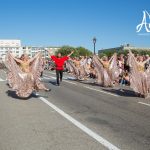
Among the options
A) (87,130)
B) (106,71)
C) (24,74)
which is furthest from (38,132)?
(106,71)

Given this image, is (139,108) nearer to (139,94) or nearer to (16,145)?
(139,94)

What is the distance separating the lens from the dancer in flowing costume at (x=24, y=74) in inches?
623

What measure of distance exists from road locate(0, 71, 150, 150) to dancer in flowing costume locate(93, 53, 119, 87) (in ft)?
28.8

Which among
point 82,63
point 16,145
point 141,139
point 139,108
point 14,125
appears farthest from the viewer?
point 82,63

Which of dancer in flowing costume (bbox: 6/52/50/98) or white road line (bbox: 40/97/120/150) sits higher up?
dancer in flowing costume (bbox: 6/52/50/98)

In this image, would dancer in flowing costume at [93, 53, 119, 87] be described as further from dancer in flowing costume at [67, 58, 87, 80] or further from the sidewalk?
the sidewalk

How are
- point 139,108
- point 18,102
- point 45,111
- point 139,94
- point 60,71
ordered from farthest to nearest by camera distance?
point 60,71 < point 139,94 < point 18,102 < point 139,108 < point 45,111

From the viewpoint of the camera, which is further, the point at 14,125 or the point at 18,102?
the point at 18,102

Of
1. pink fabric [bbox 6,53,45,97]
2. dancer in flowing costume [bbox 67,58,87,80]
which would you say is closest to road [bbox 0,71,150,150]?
pink fabric [bbox 6,53,45,97]

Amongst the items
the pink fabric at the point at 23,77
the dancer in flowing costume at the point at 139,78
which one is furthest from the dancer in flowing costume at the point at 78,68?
the pink fabric at the point at 23,77

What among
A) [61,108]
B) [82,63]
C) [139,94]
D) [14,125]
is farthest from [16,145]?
[82,63]

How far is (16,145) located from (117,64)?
1824cm

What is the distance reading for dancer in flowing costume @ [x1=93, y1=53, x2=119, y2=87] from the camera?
23.8m

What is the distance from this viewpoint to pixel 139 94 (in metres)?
17.9
